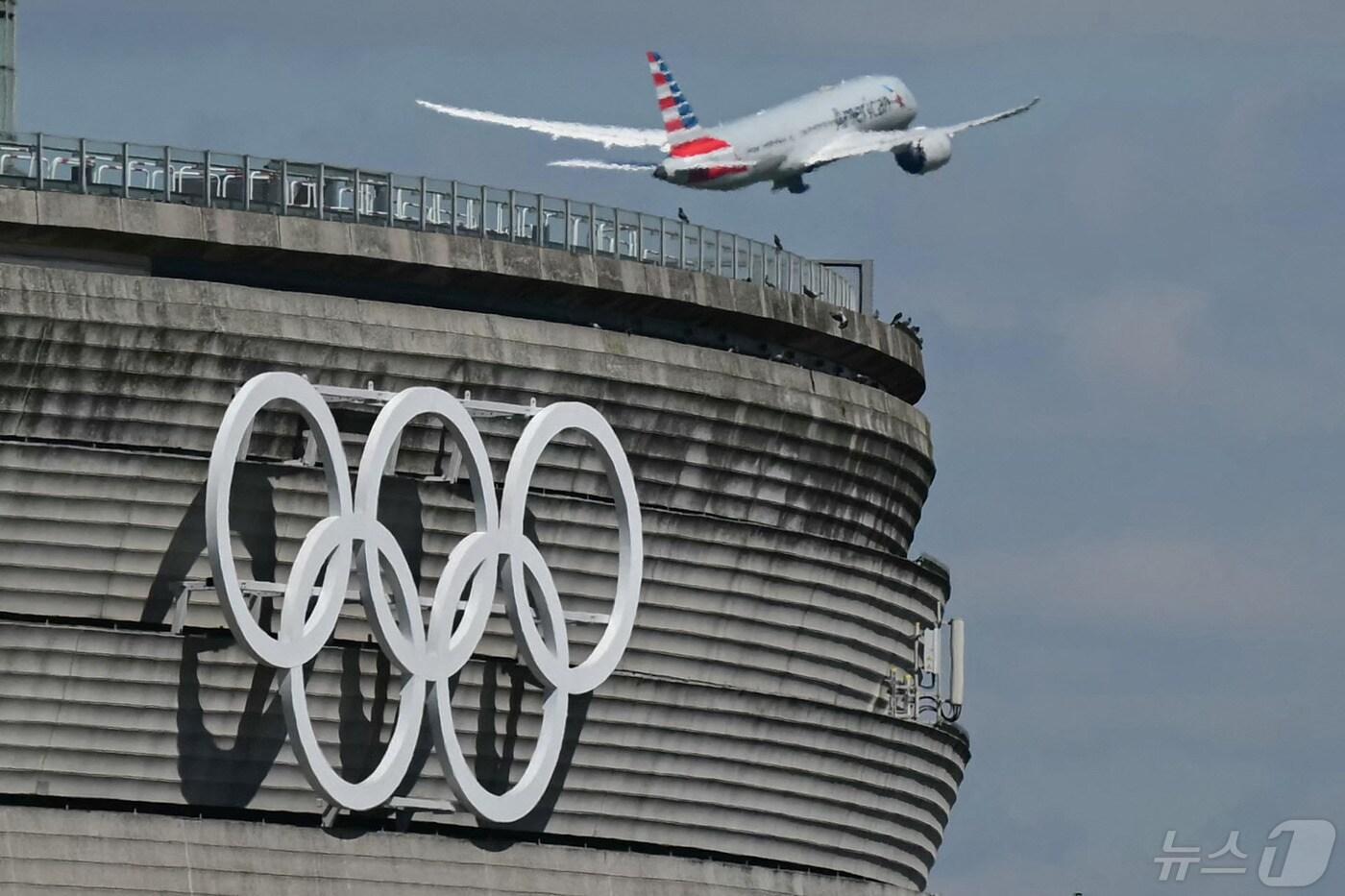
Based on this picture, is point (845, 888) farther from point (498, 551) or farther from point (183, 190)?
point (183, 190)

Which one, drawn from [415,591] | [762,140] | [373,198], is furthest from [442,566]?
[762,140]

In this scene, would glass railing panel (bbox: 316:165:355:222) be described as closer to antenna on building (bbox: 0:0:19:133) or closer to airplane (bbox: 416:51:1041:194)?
antenna on building (bbox: 0:0:19:133)

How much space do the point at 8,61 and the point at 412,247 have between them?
15.2 meters

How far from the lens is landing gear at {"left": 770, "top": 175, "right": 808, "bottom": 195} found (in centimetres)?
14650

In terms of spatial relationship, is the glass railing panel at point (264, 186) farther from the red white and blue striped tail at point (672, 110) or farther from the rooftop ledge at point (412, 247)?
the red white and blue striped tail at point (672, 110)

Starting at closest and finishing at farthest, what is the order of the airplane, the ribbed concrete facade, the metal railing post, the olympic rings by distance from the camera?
the olympic rings → the ribbed concrete facade → the metal railing post → the airplane

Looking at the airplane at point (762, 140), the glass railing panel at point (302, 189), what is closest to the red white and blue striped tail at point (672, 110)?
the airplane at point (762, 140)

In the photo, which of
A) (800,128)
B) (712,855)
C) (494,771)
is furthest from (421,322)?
(800,128)

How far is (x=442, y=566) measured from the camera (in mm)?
98750

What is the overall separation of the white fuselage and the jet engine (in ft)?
13.2

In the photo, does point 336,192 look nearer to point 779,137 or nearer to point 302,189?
point 302,189

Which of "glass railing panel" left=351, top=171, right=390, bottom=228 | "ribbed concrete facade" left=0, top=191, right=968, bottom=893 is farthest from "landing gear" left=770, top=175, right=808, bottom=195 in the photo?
"glass railing panel" left=351, top=171, right=390, bottom=228

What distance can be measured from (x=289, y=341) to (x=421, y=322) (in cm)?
448

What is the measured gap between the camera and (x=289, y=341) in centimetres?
9500
